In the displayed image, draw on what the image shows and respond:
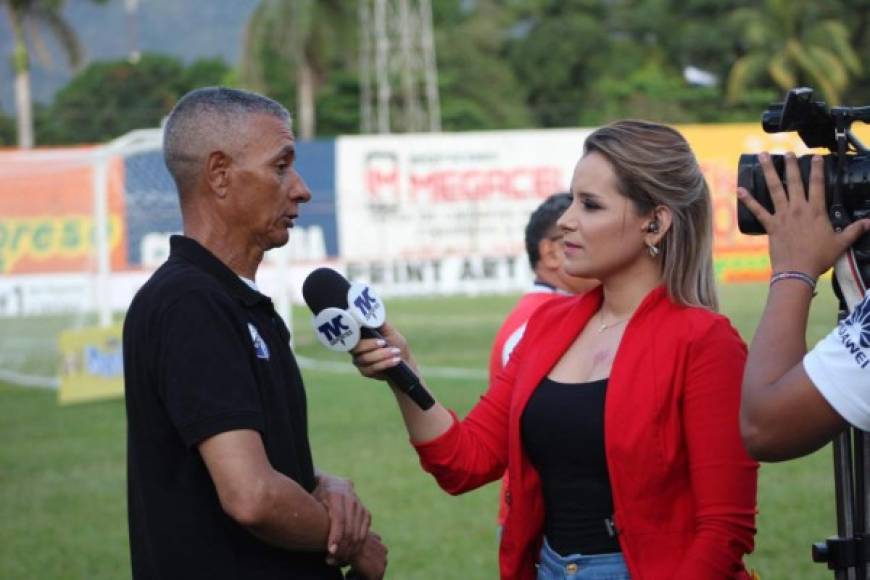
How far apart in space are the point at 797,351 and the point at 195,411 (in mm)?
1318

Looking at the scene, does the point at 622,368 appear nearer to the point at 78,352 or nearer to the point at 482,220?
the point at 78,352

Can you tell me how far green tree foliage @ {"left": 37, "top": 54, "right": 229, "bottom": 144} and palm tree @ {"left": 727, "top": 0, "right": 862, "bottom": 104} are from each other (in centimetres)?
2755

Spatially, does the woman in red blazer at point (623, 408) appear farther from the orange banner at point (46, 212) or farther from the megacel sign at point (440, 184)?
the megacel sign at point (440, 184)

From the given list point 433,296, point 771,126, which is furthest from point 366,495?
point 433,296

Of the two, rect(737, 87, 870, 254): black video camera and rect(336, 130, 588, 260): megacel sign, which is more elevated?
rect(336, 130, 588, 260): megacel sign

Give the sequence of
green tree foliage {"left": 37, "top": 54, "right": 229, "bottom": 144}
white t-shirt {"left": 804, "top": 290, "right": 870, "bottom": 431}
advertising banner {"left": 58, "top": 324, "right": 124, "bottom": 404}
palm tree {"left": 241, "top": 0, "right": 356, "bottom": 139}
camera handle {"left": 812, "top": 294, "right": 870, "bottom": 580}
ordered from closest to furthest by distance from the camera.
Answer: white t-shirt {"left": 804, "top": 290, "right": 870, "bottom": 431} → camera handle {"left": 812, "top": 294, "right": 870, "bottom": 580} → advertising banner {"left": 58, "top": 324, "right": 124, "bottom": 404} → palm tree {"left": 241, "top": 0, "right": 356, "bottom": 139} → green tree foliage {"left": 37, "top": 54, "right": 229, "bottom": 144}

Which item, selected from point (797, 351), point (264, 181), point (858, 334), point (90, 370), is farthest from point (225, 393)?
point (90, 370)

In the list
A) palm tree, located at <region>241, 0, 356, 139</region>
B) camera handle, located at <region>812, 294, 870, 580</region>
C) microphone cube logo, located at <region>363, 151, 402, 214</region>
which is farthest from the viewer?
palm tree, located at <region>241, 0, 356, 139</region>

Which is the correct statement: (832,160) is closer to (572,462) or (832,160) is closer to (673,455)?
(673,455)

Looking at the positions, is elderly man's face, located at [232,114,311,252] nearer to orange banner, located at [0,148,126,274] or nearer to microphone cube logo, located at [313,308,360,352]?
microphone cube logo, located at [313,308,360,352]

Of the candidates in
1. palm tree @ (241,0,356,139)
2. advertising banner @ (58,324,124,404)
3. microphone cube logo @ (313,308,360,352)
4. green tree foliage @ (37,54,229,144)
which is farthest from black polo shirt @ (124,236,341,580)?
green tree foliage @ (37,54,229,144)

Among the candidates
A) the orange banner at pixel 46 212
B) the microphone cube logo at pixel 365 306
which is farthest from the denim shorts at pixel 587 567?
the orange banner at pixel 46 212

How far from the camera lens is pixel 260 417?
325 centimetres

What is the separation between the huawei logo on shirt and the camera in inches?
114
